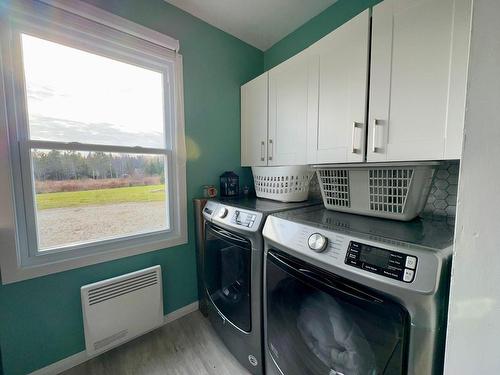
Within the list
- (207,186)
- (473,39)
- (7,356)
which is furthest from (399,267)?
(7,356)

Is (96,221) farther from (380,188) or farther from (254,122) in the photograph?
(380,188)

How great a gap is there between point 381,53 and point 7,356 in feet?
8.34

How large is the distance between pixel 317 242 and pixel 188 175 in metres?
1.27

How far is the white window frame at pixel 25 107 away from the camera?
3.54 feet

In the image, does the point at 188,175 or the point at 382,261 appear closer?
the point at 382,261

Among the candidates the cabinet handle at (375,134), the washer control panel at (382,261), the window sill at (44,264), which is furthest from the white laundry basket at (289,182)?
the window sill at (44,264)

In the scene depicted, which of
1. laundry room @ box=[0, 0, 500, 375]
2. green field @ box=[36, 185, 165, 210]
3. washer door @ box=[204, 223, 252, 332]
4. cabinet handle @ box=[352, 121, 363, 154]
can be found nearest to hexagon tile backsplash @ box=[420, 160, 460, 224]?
laundry room @ box=[0, 0, 500, 375]

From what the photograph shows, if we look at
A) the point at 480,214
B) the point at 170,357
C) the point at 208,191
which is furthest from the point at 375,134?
the point at 170,357

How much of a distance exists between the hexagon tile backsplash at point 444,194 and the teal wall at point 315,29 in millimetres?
1137

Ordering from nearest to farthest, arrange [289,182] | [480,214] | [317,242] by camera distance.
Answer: [480,214], [317,242], [289,182]

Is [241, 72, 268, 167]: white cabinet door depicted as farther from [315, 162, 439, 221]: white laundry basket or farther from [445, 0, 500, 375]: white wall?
[445, 0, 500, 375]: white wall

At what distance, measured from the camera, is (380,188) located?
1042mm

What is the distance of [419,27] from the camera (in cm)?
85

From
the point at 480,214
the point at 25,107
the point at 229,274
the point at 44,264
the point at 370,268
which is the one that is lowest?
the point at 229,274
